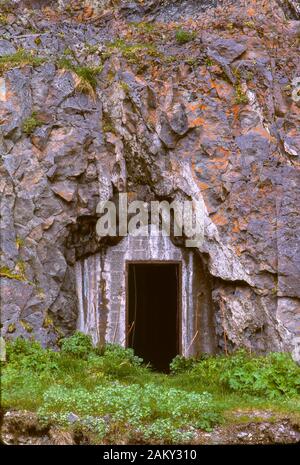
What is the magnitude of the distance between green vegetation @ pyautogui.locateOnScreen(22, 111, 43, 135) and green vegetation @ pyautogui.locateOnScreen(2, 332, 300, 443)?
343 cm

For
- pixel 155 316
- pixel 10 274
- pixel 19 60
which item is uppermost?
pixel 19 60

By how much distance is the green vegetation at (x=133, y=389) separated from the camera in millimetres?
6328

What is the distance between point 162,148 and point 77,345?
3564 millimetres

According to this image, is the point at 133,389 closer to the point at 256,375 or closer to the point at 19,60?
the point at 256,375

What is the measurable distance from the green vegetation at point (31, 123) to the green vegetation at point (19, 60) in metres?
0.91

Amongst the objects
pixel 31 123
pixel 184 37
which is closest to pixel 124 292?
pixel 31 123

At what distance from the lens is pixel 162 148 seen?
385 inches

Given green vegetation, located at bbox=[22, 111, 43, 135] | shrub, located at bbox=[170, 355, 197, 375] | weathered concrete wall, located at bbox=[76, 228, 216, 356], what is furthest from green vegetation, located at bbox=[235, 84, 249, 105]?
shrub, located at bbox=[170, 355, 197, 375]

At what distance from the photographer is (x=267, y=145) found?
9.41 m

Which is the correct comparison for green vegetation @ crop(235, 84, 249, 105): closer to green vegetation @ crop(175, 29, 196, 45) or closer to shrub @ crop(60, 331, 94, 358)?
green vegetation @ crop(175, 29, 196, 45)

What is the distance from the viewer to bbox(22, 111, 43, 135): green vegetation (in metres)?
9.42

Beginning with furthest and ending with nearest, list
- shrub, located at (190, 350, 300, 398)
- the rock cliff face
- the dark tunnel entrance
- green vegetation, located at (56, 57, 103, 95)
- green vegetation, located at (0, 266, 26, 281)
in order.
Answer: the dark tunnel entrance, green vegetation, located at (56, 57, 103, 95), the rock cliff face, green vegetation, located at (0, 266, 26, 281), shrub, located at (190, 350, 300, 398)
